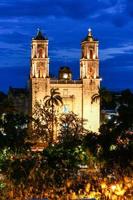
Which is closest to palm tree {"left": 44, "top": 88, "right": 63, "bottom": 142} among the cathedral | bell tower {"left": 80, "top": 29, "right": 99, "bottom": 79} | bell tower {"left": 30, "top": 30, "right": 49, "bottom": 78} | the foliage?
the cathedral

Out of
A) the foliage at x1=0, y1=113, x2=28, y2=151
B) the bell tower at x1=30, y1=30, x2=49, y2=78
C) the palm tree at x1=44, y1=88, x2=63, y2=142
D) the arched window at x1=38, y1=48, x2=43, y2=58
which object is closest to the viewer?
the foliage at x1=0, y1=113, x2=28, y2=151

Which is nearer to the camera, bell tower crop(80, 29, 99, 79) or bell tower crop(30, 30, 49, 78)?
bell tower crop(30, 30, 49, 78)

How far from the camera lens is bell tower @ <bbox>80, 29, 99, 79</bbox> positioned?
253ft

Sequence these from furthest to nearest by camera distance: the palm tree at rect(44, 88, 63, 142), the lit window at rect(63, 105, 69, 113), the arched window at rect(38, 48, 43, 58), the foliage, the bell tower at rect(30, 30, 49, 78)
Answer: the lit window at rect(63, 105, 69, 113), the arched window at rect(38, 48, 43, 58), the bell tower at rect(30, 30, 49, 78), the palm tree at rect(44, 88, 63, 142), the foliage

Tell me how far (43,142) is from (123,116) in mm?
17126

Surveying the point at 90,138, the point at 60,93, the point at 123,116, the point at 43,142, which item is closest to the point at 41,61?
the point at 60,93

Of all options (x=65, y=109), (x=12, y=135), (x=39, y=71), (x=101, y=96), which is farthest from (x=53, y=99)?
(x=12, y=135)

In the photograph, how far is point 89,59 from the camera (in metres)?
77.8

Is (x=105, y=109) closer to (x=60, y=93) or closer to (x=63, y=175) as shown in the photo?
(x=60, y=93)

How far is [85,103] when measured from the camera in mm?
77000

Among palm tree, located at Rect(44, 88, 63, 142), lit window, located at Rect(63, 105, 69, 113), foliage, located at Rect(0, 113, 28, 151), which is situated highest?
palm tree, located at Rect(44, 88, 63, 142)

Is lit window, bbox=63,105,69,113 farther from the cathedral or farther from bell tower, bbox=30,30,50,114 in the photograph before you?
bell tower, bbox=30,30,50,114

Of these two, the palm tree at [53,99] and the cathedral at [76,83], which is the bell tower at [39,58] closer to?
the cathedral at [76,83]

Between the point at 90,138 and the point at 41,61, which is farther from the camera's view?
the point at 41,61
